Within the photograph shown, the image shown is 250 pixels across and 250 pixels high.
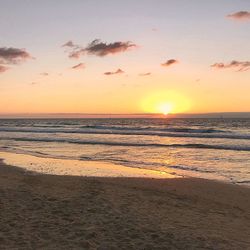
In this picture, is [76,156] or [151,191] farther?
[76,156]

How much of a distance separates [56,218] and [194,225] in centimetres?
292

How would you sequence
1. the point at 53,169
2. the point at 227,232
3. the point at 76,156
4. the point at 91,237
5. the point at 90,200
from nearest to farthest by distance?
1. the point at 91,237
2. the point at 227,232
3. the point at 90,200
4. the point at 53,169
5. the point at 76,156

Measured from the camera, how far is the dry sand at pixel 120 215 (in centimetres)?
687

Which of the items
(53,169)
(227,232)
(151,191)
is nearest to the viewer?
(227,232)

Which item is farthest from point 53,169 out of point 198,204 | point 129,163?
point 198,204

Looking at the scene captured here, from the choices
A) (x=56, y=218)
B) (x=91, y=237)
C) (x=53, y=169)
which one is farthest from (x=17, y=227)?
(x=53, y=169)

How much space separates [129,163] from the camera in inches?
772

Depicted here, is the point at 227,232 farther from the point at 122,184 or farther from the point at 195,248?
the point at 122,184

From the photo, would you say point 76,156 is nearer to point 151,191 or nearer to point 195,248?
point 151,191

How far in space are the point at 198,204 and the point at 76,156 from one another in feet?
43.5

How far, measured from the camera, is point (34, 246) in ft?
21.3

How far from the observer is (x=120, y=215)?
27.8ft

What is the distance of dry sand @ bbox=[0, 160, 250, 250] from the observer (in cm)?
687

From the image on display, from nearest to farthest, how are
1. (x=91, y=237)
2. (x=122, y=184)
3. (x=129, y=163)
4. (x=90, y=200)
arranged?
(x=91, y=237) → (x=90, y=200) → (x=122, y=184) → (x=129, y=163)
